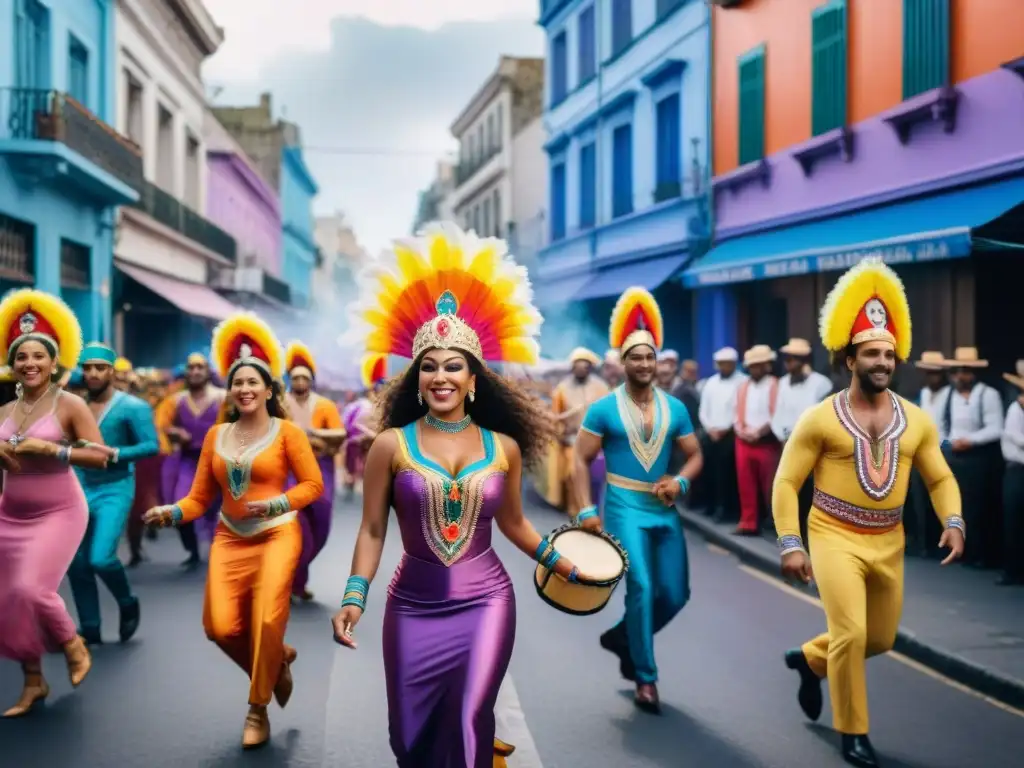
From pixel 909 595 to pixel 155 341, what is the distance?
26.7 metres

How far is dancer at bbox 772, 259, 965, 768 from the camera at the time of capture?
5414 mm

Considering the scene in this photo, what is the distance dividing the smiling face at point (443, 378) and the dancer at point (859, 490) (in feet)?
6.01

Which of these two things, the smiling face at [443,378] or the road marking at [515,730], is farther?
the road marking at [515,730]

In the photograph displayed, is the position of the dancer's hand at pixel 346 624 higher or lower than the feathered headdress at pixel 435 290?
lower

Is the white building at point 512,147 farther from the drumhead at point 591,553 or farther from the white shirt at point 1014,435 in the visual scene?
the drumhead at point 591,553

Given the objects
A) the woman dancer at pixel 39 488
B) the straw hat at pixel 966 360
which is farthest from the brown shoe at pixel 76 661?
the straw hat at pixel 966 360

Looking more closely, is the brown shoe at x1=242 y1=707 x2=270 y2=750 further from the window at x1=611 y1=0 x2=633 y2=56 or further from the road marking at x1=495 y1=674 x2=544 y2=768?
the window at x1=611 y1=0 x2=633 y2=56

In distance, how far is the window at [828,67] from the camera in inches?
627

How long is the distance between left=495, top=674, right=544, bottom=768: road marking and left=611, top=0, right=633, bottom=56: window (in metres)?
20.4

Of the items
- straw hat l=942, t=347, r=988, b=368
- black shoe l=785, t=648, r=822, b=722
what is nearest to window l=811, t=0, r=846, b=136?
straw hat l=942, t=347, r=988, b=368

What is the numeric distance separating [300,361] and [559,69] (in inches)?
859

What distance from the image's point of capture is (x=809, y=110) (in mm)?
17172

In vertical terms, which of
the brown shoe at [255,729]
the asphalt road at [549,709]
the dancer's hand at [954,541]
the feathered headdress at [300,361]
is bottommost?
the asphalt road at [549,709]

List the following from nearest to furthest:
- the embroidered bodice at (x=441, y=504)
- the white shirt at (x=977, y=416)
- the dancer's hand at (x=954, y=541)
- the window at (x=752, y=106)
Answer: the embroidered bodice at (x=441, y=504) → the dancer's hand at (x=954, y=541) → the white shirt at (x=977, y=416) → the window at (x=752, y=106)
